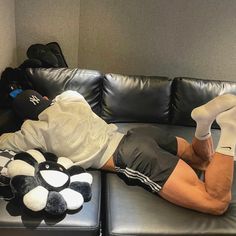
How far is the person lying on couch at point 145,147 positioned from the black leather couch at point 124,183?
0.06m

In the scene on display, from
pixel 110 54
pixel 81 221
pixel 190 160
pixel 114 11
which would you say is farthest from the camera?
pixel 110 54

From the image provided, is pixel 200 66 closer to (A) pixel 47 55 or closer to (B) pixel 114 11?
(B) pixel 114 11

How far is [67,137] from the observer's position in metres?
1.41

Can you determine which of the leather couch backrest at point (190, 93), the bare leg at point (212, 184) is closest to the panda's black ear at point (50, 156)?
the bare leg at point (212, 184)

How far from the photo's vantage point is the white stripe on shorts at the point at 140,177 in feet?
4.35

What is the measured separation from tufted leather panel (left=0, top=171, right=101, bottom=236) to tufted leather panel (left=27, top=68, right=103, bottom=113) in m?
0.96

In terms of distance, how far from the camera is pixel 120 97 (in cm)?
208

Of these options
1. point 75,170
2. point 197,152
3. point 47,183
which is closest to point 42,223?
point 47,183

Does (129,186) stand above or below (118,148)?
below

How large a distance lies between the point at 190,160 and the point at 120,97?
0.73 metres

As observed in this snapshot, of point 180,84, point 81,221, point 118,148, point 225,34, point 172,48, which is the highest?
point 225,34

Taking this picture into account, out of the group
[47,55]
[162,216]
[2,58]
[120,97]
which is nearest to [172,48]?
[120,97]

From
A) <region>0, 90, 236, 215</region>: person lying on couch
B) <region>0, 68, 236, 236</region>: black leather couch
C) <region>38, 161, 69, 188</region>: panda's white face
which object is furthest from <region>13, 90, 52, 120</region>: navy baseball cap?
<region>38, 161, 69, 188</region>: panda's white face

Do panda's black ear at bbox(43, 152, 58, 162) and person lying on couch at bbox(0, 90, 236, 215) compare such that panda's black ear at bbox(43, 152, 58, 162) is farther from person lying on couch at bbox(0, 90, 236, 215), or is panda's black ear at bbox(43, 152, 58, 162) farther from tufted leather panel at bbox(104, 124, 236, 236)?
tufted leather panel at bbox(104, 124, 236, 236)
